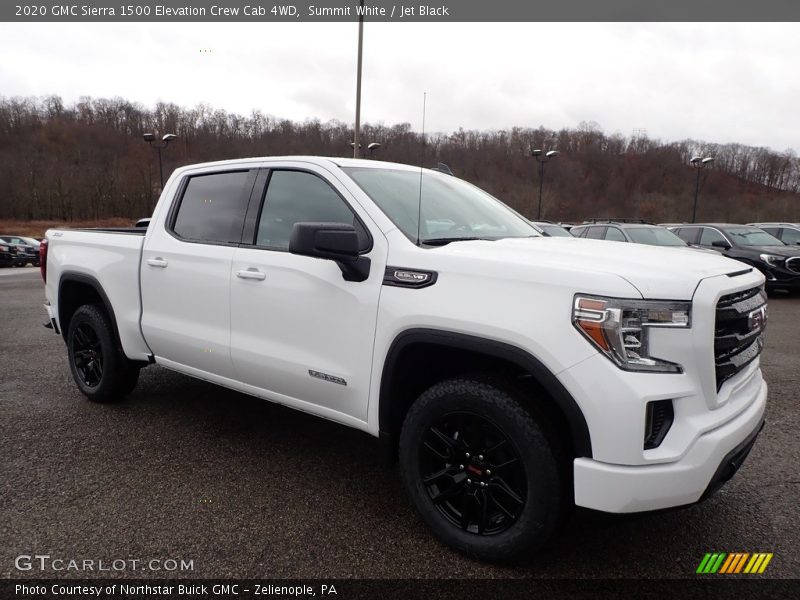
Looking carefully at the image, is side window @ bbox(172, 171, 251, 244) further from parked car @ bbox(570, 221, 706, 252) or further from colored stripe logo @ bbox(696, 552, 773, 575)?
parked car @ bbox(570, 221, 706, 252)

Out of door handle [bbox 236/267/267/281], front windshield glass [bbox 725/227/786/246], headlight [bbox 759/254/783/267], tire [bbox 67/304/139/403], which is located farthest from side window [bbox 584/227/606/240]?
door handle [bbox 236/267/267/281]

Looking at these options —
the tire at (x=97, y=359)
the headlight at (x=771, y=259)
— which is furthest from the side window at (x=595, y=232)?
the tire at (x=97, y=359)

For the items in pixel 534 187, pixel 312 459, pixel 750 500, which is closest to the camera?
pixel 750 500

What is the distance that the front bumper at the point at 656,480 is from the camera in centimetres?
200

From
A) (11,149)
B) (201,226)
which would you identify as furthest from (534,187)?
(11,149)

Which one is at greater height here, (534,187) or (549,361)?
(534,187)

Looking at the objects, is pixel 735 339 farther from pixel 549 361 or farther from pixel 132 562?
pixel 132 562

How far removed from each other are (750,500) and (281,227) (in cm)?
305

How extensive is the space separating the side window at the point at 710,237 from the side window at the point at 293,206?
43.1 feet

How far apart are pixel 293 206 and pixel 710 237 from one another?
13622 mm

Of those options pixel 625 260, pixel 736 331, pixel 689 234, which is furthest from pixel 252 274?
pixel 689 234

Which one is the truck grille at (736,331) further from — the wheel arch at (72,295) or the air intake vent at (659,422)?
the wheel arch at (72,295)

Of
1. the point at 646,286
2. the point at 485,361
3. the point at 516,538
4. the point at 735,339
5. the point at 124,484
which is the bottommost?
the point at 124,484

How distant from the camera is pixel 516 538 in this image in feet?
7.48
